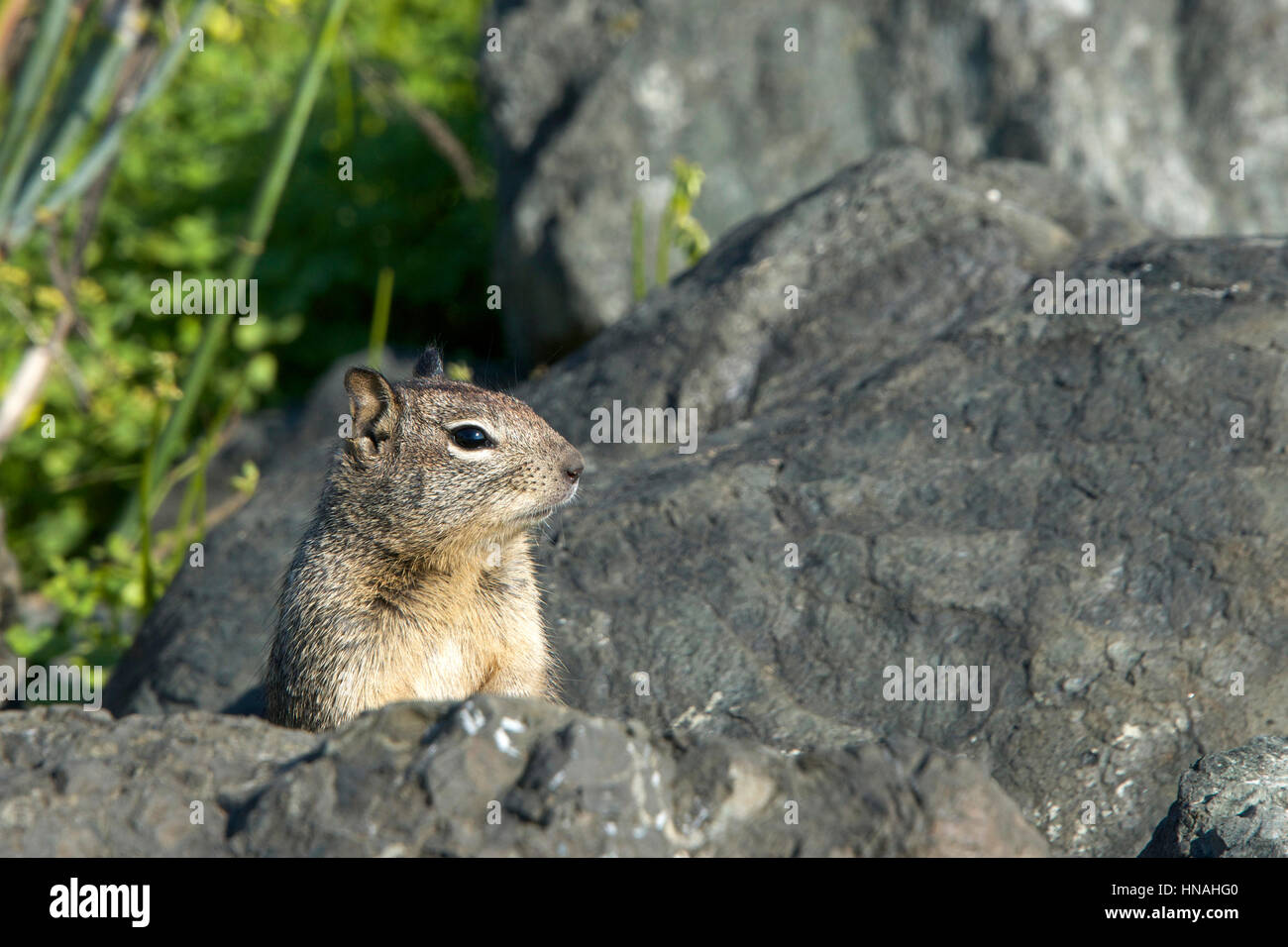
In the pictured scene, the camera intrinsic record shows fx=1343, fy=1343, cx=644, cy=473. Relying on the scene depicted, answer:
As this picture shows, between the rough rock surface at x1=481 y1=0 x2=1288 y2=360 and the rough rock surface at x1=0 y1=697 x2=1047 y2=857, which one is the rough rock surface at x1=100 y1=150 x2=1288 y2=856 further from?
the rough rock surface at x1=481 y1=0 x2=1288 y2=360

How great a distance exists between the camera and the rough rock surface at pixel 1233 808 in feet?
11.3

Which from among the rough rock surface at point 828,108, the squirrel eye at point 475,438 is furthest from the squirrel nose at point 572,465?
the rough rock surface at point 828,108

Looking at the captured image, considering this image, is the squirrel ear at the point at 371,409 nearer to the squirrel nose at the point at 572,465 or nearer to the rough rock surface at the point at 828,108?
the squirrel nose at the point at 572,465

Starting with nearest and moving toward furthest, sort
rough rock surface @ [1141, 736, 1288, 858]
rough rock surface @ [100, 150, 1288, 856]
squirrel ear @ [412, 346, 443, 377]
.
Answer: rough rock surface @ [1141, 736, 1288, 858] → rough rock surface @ [100, 150, 1288, 856] → squirrel ear @ [412, 346, 443, 377]

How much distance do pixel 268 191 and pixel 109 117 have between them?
3.18ft

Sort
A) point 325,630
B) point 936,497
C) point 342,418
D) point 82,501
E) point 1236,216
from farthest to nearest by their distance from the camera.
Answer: point 82,501 → point 1236,216 → point 342,418 → point 936,497 → point 325,630

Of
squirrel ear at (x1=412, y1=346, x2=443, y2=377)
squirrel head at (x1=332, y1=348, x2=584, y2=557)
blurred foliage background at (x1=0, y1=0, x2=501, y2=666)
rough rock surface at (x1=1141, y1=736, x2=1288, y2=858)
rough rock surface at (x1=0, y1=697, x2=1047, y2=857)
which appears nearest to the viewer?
rough rock surface at (x1=0, y1=697, x2=1047, y2=857)

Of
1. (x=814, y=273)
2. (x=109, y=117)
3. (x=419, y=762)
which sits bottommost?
(x=419, y=762)

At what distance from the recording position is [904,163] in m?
6.32

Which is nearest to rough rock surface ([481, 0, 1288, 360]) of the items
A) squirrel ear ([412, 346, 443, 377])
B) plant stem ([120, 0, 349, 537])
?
plant stem ([120, 0, 349, 537])

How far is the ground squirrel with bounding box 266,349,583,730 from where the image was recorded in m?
4.29

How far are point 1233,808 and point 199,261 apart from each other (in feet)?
25.1
